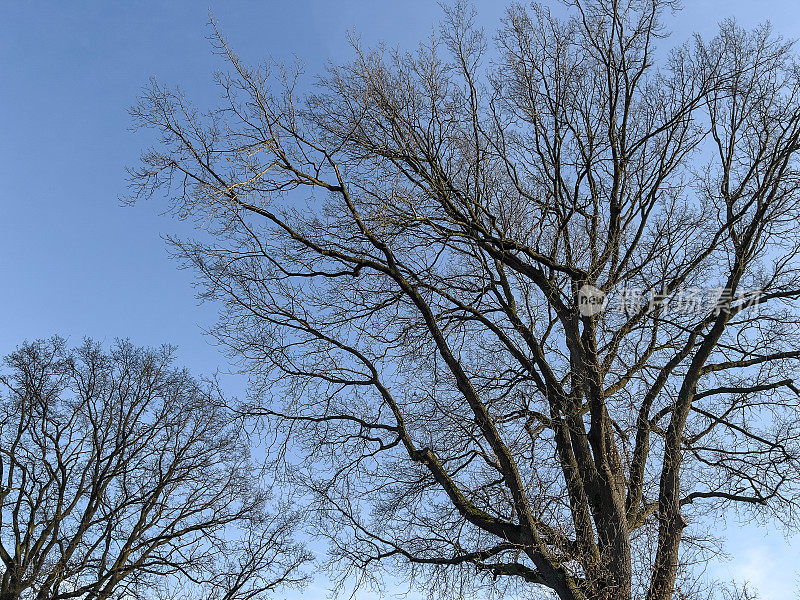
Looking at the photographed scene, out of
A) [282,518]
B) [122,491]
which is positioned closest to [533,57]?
[282,518]

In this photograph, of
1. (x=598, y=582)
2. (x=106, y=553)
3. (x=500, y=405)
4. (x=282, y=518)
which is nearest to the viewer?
(x=598, y=582)

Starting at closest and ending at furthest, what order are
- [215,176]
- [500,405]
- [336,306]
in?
[215,176] < [500,405] < [336,306]

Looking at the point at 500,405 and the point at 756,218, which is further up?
the point at 756,218

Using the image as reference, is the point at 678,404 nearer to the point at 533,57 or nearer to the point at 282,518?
the point at 533,57

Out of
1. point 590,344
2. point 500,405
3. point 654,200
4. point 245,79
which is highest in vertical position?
point 654,200

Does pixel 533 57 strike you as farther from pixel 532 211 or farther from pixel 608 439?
pixel 608 439

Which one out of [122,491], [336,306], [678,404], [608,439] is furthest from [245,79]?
[122,491]

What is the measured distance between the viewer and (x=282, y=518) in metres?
13.3

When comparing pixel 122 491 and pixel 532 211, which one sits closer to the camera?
pixel 532 211

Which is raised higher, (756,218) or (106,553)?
(756,218)

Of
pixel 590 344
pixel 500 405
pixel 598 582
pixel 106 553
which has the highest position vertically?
pixel 590 344

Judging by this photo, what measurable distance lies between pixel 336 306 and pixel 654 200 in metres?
4.79

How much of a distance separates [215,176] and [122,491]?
7672 mm

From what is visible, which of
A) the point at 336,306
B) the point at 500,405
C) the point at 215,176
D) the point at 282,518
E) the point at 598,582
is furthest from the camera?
the point at 282,518
